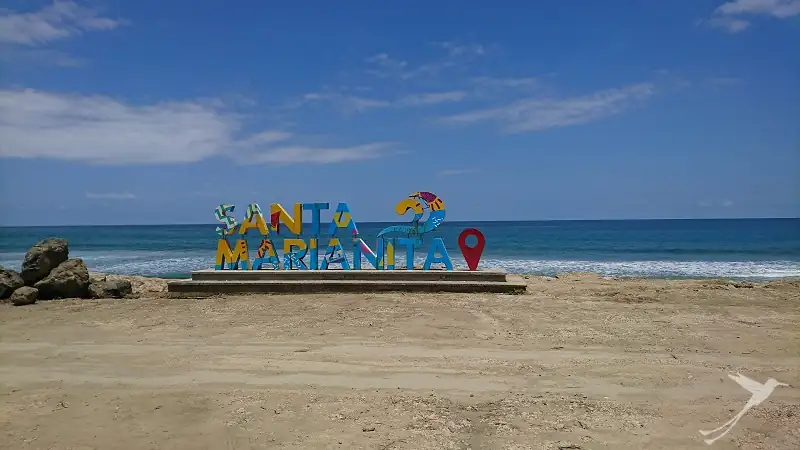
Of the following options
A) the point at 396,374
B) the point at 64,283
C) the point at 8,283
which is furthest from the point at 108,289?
the point at 396,374

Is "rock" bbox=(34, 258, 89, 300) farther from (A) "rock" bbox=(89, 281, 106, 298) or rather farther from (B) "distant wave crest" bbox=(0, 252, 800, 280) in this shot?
(B) "distant wave crest" bbox=(0, 252, 800, 280)

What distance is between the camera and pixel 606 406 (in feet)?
17.4

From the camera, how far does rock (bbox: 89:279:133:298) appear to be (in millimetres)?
12345

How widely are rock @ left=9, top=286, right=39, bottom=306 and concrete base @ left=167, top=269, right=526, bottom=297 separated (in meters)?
2.53

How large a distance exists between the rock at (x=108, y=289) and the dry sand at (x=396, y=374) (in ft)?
4.62

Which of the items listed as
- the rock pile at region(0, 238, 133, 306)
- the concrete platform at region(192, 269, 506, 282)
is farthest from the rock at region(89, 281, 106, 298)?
the concrete platform at region(192, 269, 506, 282)

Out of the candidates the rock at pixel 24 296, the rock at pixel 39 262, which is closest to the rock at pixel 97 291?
the rock at pixel 39 262

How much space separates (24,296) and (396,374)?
884 centimetres

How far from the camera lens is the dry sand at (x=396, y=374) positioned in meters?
4.74

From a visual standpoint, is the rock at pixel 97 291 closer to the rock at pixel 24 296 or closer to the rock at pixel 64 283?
the rock at pixel 64 283

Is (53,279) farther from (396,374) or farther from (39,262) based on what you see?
(396,374)

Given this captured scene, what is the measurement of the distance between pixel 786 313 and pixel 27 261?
15.1m

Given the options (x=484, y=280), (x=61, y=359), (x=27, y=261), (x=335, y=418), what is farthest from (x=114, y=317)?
(x=484, y=280)

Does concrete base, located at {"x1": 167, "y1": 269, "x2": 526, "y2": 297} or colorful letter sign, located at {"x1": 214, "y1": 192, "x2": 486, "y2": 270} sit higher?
colorful letter sign, located at {"x1": 214, "y1": 192, "x2": 486, "y2": 270}
